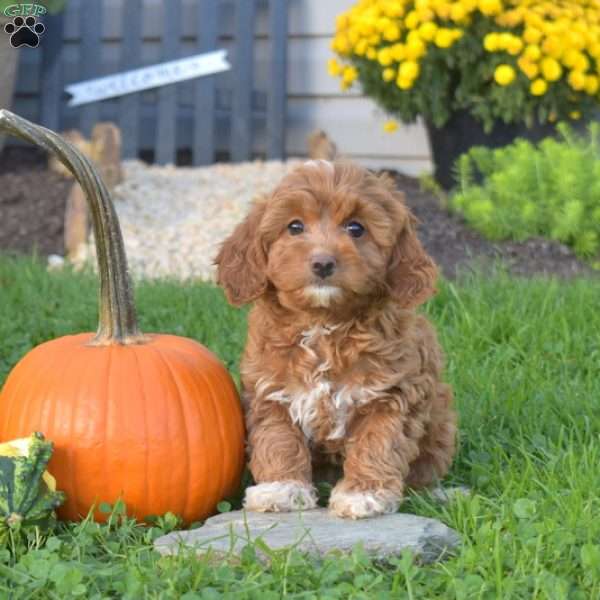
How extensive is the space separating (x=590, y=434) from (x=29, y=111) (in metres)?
7.13

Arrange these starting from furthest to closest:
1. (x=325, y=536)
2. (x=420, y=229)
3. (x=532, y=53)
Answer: (x=532, y=53)
(x=420, y=229)
(x=325, y=536)

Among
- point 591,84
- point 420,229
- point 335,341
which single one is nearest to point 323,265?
point 335,341

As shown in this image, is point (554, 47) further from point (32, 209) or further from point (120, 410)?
point (120, 410)

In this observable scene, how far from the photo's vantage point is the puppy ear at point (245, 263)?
134 inches

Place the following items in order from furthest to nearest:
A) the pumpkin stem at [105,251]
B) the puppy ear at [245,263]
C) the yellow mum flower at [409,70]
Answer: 1. the yellow mum flower at [409,70]
2. the pumpkin stem at [105,251]
3. the puppy ear at [245,263]

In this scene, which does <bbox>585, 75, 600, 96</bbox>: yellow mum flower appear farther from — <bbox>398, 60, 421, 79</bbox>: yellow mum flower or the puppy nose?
the puppy nose

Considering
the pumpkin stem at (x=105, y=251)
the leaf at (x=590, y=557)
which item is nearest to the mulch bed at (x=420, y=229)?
the pumpkin stem at (x=105, y=251)

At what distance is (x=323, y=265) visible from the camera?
10.3 ft

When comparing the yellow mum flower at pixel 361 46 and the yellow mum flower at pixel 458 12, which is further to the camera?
the yellow mum flower at pixel 361 46

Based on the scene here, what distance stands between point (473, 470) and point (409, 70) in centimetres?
416

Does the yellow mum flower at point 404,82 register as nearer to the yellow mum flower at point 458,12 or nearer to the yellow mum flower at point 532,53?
the yellow mum flower at point 458,12

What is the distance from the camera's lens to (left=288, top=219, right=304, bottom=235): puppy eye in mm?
3311

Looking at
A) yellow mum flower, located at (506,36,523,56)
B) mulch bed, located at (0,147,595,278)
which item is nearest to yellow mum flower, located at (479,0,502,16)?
yellow mum flower, located at (506,36,523,56)

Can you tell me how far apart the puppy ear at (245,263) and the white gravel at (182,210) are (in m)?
3.05
